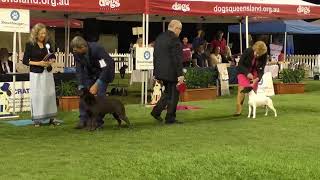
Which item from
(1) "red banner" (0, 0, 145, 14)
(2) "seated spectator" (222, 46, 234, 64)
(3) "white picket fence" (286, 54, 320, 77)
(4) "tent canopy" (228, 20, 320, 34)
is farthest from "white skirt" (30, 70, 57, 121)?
(3) "white picket fence" (286, 54, 320, 77)

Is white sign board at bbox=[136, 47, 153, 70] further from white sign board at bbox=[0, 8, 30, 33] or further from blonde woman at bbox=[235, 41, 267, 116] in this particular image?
white sign board at bbox=[0, 8, 30, 33]

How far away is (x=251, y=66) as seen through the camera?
1193 cm

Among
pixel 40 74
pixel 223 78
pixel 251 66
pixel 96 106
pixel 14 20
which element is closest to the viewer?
pixel 96 106

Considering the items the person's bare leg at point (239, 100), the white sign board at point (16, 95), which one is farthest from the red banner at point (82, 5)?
the person's bare leg at point (239, 100)

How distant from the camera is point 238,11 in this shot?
50.5 feet

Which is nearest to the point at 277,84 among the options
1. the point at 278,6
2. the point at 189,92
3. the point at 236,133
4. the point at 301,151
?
the point at 278,6

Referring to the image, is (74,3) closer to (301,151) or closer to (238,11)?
(238,11)

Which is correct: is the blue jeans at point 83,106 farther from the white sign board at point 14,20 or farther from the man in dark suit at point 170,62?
the white sign board at point 14,20

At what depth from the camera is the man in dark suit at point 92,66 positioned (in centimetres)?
963

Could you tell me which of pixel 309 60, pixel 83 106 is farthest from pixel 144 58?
pixel 309 60

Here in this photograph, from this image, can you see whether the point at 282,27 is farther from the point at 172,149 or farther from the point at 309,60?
the point at 172,149

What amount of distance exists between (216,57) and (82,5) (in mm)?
7525

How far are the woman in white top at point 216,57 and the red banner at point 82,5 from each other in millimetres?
5658

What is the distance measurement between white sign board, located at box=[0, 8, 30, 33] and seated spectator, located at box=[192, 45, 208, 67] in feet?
26.1
